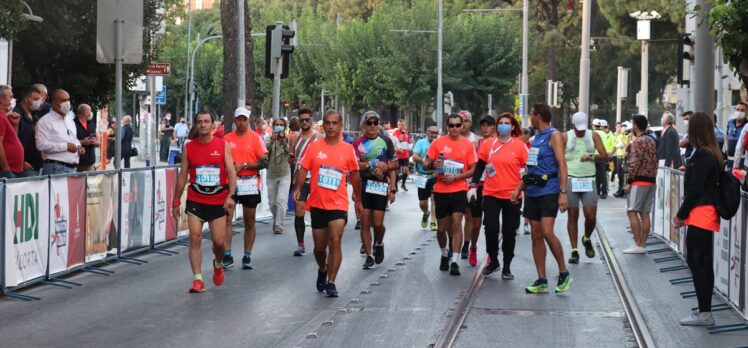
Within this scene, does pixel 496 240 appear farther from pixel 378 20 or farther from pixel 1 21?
pixel 378 20

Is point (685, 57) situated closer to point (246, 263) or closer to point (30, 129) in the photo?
point (246, 263)

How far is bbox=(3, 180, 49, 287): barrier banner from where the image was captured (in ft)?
39.3

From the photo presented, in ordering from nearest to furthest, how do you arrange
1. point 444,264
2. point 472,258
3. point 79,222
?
point 79,222 < point 444,264 < point 472,258

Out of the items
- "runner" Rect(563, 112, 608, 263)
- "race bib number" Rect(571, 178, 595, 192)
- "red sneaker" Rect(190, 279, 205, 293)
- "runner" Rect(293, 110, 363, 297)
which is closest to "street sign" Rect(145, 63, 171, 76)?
"runner" Rect(563, 112, 608, 263)

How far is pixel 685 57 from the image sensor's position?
69.5 feet

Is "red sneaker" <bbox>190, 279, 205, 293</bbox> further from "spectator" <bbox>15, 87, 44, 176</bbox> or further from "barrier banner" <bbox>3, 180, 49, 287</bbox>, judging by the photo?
"spectator" <bbox>15, 87, 44, 176</bbox>

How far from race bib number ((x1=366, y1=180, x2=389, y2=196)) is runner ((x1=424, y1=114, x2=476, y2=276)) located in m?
0.55

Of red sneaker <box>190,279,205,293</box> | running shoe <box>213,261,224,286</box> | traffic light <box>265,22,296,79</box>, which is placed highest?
traffic light <box>265,22,296,79</box>

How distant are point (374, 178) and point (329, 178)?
2.56 meters

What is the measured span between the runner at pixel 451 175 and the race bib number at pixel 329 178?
7.88 ft

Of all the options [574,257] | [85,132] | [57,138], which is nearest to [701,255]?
[574,257]

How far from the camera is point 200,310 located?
11117mm

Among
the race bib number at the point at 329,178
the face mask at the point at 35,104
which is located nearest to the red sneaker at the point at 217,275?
the race bib number at the point at 329,178

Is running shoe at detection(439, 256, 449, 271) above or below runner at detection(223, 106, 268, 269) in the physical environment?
below
